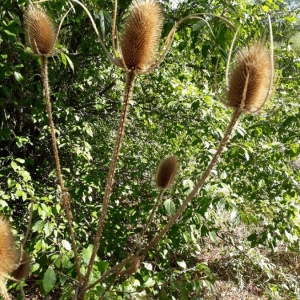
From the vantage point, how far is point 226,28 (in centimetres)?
189

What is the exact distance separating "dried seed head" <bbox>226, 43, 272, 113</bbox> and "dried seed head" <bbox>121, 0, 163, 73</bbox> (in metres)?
0.24

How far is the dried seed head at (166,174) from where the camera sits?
1.17m

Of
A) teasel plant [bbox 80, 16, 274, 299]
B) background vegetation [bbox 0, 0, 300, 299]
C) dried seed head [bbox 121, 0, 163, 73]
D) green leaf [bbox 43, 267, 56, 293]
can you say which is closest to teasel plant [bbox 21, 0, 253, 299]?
dried seed head [bbox 121, 0, 163, 73]

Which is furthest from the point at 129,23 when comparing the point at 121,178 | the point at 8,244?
the point at 121,178

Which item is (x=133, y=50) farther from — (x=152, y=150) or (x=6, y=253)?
(x=152, y=150)

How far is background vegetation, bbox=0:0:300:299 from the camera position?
7.30ft

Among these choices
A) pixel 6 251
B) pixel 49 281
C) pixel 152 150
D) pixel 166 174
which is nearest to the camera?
pixel 6 251

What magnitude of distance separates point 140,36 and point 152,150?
3.34 metres

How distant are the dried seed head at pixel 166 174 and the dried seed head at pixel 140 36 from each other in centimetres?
43

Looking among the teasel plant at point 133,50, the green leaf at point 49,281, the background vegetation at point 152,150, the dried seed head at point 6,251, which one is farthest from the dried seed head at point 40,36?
the green leaf at point 49,281

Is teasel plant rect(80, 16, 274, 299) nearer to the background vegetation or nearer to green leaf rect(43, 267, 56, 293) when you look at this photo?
green leaf rect(43, 267, 56, 293)

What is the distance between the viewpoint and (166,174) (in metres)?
1.20

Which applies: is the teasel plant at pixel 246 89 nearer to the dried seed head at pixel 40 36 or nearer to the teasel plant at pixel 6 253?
the teasel plant at pixel 6 253

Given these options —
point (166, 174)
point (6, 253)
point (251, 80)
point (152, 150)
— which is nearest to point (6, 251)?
point (6, 253)
